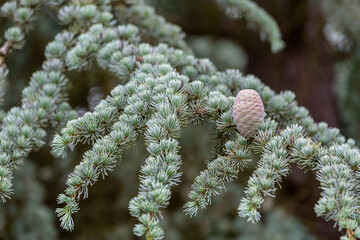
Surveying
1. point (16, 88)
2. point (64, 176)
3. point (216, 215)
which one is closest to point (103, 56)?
point (16, 88)

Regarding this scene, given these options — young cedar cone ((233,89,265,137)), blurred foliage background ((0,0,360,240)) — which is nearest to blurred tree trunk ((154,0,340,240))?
blurred foliage background ((0,0,360,240))

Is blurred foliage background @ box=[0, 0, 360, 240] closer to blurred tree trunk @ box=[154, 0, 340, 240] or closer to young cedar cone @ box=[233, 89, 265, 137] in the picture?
blurred tree trunk @ box=[154, 0, 340, 240]

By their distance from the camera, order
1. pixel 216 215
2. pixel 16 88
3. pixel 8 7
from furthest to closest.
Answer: pixel 216 215, pixel 16 88, pixel 8 7

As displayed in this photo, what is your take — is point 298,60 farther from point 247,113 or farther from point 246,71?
point 247,113

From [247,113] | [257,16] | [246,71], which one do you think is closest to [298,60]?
[246,71]

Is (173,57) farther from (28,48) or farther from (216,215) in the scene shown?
(216,215)

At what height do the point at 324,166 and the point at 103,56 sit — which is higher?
the point at 324,166
